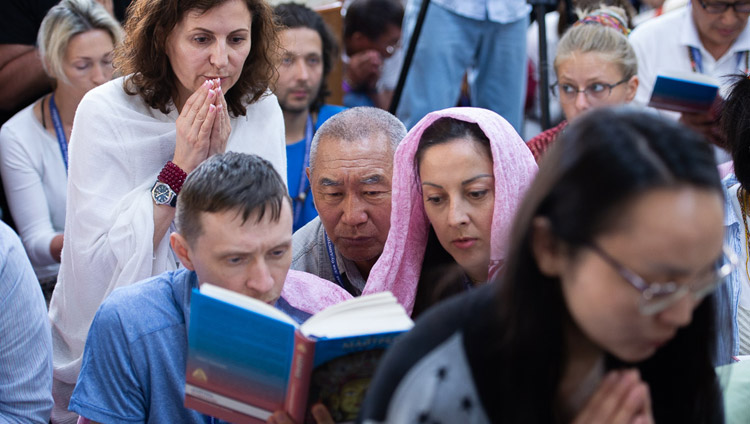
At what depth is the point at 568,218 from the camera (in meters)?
1.06

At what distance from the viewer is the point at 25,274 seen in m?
1.93

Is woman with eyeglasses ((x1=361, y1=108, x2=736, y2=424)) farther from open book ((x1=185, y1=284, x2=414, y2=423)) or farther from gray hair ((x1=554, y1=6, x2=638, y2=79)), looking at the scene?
→ gray hair ((x1=554, y1=6, x2=638, y2=79))

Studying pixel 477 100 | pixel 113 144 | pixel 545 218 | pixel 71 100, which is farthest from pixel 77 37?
pixel 545 218

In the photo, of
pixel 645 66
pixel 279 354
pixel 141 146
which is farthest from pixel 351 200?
pixel 645 66

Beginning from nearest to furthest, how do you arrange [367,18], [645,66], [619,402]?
1. [619,402]
2. [645,66]
3. [367,18]

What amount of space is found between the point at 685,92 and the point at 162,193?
190cm

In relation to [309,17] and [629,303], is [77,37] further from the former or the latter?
[629,303]

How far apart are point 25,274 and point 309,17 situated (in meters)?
2.15

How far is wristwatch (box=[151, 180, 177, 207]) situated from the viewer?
2.37 metres

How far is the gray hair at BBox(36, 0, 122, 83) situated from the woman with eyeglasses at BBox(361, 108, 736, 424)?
92.8 inches

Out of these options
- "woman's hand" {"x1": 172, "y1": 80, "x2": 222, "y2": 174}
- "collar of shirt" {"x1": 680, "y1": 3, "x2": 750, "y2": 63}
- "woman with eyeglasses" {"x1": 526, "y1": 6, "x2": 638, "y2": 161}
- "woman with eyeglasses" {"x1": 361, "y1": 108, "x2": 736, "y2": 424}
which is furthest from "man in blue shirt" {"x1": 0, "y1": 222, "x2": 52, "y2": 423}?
"collar of shirt" {"x1": 680, "y1": 3, "x2": 750, "y2": 63}

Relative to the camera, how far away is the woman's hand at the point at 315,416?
4.81 feet

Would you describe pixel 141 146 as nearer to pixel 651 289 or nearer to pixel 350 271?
pixel 350 271

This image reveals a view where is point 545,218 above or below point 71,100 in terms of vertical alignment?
above
